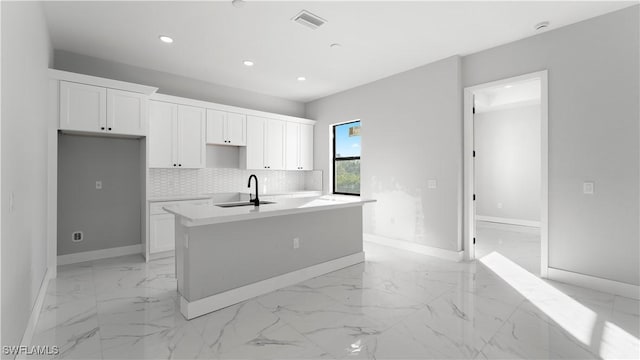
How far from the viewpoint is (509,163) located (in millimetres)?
7086

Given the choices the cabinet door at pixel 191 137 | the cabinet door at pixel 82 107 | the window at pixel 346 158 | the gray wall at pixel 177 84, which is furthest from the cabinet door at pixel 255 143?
the cabinet door at pixel 82 107

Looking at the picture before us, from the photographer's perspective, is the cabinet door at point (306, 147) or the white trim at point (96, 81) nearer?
the white trim at point (96, 81)

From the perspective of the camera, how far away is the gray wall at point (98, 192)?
3973 mm

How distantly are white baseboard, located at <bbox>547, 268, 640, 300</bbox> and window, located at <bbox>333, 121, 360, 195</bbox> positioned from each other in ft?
10.8

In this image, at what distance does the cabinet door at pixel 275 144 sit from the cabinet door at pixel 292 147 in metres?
0.13

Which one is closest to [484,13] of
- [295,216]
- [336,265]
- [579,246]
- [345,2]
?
[345,2]

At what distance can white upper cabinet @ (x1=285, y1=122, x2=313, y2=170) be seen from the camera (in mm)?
6094

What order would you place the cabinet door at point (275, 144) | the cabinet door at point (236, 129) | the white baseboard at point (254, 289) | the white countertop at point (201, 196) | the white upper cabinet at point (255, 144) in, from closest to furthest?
the white baseboard at point (254, 289)
the white countertop at point (201, 196)
the cabinet door at point (236, 129)
the white upper cabinet at point (255, 144)
the cabinet door at point (275, 144)

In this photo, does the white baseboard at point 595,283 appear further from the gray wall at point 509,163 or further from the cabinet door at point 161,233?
the cabinet door at point 161,233

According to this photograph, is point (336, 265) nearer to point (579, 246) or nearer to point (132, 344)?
point (132, 344)

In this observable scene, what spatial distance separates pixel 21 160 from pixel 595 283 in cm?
517

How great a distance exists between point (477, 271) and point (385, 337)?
2.11 meters

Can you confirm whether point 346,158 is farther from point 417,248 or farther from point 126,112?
point 126,112

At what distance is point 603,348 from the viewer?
2.06m
